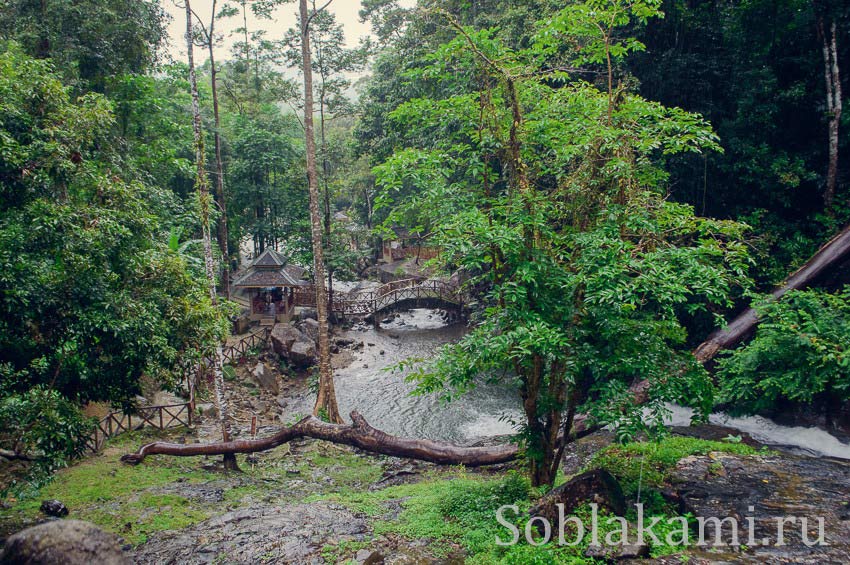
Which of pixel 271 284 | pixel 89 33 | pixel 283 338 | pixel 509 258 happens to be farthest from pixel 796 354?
pixel 89 33

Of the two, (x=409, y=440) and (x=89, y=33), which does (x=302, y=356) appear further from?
(x=89, y=33)

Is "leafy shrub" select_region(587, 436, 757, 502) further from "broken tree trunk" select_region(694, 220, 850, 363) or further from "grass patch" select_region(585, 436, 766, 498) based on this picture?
"broken tree trunk" select_region(694, 220, 850, 363)

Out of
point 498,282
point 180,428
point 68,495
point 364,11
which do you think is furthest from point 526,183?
point 364,11

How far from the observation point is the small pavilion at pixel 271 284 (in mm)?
24266

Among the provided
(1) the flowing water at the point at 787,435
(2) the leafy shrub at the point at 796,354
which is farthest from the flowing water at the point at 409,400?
(2) the leafy shrub at the point at 796,354

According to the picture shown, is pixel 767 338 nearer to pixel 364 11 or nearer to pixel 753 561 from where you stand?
pixel 753 561

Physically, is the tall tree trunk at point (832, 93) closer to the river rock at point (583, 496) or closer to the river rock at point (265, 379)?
the river rock at point (583, 496)

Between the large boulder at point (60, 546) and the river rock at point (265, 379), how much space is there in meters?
15.3

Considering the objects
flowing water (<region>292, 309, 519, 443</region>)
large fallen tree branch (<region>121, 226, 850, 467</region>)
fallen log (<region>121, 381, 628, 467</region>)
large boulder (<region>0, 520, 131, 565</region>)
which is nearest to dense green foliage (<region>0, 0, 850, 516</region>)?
large fallen tree branch (<region>121, 226, 850, 467</region>)

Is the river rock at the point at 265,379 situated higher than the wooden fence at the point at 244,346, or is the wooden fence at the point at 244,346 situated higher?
the wooden fence at the point at 244,346

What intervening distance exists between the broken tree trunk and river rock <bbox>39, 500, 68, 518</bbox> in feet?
49.8

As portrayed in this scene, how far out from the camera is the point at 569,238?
7234mm

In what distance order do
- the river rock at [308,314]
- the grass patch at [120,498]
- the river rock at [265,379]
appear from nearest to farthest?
the grass patch at [120,498] < the river rock at [265,379] < the river rock at [308,314]

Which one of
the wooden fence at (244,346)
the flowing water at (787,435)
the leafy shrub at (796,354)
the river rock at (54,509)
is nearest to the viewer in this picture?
the river rock at (54,509)
